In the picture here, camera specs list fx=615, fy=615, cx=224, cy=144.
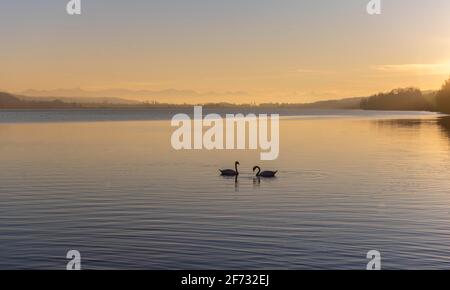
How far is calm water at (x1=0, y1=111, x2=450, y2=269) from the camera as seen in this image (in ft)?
64.2

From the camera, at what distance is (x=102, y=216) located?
26.6 metres

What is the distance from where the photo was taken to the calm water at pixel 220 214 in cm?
1956

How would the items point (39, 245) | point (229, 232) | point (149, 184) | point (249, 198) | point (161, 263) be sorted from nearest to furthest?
point (161, 263) → point (39, 245) → point (229, 232) → point (249, 198) → point (149, 184)

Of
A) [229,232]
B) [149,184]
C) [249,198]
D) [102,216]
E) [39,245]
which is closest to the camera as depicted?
[39,245]

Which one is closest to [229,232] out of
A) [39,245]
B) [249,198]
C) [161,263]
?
[161,263]

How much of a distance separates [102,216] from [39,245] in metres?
5.80

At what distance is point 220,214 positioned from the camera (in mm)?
27078
